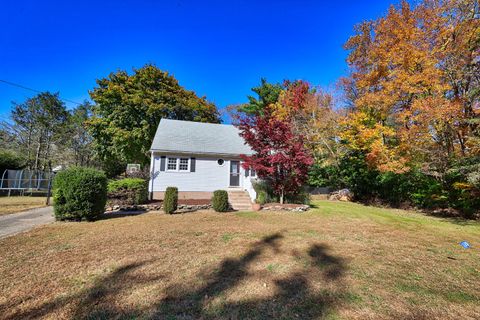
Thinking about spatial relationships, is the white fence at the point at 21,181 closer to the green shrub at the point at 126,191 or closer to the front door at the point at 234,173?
the green shrub at the point at 126,191

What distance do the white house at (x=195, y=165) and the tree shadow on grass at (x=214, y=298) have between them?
30.2ft

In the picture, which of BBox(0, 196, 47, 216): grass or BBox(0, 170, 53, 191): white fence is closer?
BBox(0, 196, 47, 216): grass

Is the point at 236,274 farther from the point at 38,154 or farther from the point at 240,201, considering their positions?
the point at 38,154

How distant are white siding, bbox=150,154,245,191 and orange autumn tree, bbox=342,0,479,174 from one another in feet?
28.3

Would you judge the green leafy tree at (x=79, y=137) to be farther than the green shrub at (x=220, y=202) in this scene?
Yes

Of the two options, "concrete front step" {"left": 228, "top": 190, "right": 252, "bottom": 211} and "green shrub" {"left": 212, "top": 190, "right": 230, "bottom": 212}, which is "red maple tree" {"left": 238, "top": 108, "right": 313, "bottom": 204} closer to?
"concrete front step" {"left": 228, "top": 190, "right": 252, "bottom": 211}

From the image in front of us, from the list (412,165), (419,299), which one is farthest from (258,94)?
(419,299)

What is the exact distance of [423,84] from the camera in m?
10.2

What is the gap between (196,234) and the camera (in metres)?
6.36

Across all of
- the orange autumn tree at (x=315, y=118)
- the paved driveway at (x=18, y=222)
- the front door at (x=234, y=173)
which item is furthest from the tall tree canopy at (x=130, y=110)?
the paved driveway at (x=18, y=222)

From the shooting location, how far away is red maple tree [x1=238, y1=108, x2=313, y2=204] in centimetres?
1075

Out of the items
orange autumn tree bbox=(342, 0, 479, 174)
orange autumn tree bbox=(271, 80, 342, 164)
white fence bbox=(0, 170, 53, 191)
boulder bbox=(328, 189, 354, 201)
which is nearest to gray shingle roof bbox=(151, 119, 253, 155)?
orange autumn tree bbox=(271, 80, 342, 164)

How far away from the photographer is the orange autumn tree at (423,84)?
9398 millimetres

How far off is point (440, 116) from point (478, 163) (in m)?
2.18
